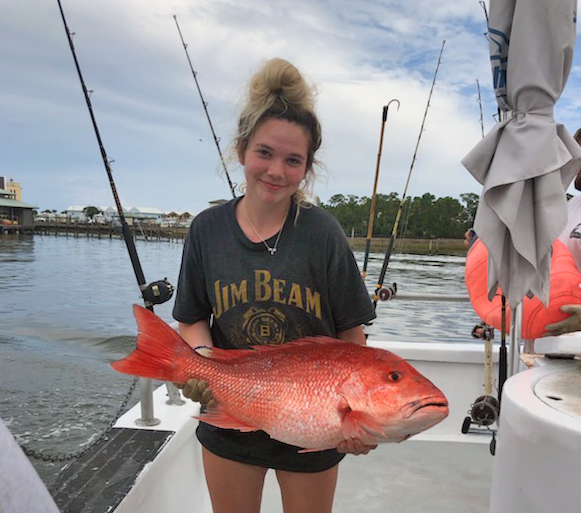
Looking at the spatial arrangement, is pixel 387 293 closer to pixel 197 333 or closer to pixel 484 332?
pixel 484 332

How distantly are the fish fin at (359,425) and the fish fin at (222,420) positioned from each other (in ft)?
1.05

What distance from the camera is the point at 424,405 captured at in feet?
4.22

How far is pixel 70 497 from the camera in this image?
187cm

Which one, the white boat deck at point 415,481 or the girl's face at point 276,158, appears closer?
the girl's face at point 276,158

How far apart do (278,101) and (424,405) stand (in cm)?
109

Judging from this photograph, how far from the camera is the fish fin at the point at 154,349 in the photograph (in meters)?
1.54

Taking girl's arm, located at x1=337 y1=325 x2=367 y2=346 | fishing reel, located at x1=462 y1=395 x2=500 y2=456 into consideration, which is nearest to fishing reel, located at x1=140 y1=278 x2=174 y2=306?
girl's arm, located at x1=337 y1=325 x2=367 y2=346

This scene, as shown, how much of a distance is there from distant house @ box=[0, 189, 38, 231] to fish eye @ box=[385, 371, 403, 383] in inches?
2897

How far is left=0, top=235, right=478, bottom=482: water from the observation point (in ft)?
27.9

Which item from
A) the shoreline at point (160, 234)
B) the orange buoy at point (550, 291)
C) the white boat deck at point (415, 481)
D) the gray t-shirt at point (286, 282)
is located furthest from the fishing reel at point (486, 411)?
the shoreline at point (160, 234)

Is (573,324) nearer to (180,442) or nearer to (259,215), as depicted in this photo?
(259,215)

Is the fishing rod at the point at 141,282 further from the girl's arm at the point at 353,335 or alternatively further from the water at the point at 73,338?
the water at the point at 73,338

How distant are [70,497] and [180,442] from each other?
757 millimetres

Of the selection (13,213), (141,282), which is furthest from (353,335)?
(13,213)
